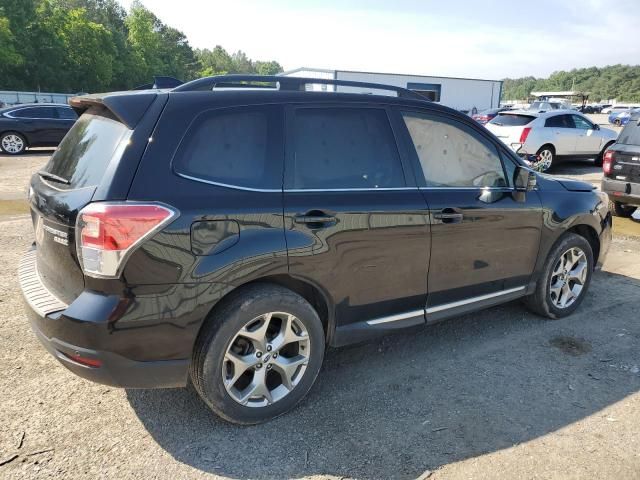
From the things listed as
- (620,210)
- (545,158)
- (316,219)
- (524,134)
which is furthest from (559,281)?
(545,158)

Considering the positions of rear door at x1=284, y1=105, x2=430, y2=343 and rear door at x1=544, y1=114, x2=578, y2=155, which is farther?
rear door at x1=544, y1=114, x2=578, y2=155

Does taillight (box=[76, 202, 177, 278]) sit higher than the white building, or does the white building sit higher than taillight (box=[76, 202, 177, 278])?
taillight (box=[76, 202, 177, 278])

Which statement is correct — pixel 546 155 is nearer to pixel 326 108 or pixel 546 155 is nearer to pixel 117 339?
pixel 326 108

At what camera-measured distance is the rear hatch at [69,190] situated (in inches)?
98.1

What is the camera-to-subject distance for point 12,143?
15219mm

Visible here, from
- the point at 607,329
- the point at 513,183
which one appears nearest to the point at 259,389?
the point at 513,183


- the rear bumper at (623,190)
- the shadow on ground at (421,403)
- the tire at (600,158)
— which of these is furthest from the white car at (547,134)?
the shadow on ground at (421,403)

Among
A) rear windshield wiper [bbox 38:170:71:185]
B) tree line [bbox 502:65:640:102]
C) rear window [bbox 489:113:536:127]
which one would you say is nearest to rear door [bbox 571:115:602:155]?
rear window [bbox 489:113:536:127]

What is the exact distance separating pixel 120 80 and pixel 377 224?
77.2 metres

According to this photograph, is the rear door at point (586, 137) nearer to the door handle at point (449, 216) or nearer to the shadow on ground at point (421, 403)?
the shadow on ground at point (421, 403)

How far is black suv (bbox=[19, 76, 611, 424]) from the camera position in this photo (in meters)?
2.42

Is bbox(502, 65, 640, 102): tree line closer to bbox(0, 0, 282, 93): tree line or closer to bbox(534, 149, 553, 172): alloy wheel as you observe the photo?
bbox(0, 0, 282, 93): tree line

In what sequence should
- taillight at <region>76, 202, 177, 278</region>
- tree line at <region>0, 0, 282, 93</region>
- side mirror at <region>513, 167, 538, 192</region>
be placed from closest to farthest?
taillight at <region>76, 202, 177, 278</region>
side mirror at <region>513, 167, 538, 192</region>
tree line at <region>0, 0, 282, 93</region>

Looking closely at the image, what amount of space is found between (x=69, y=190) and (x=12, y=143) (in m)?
15.2
